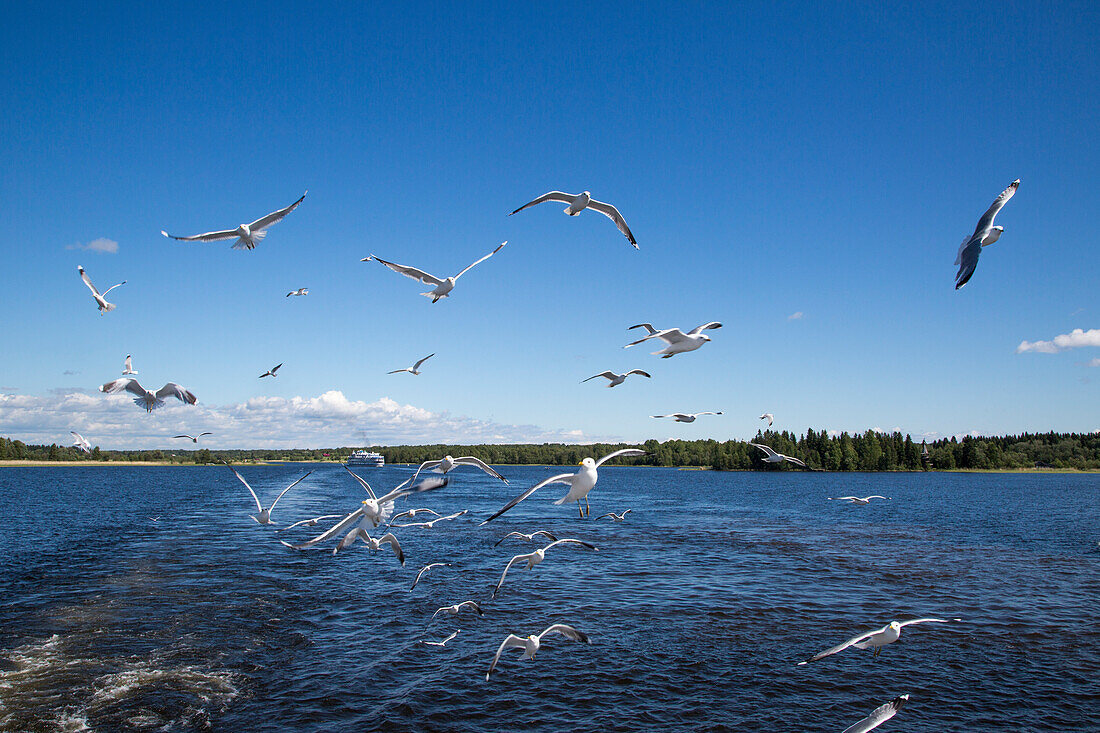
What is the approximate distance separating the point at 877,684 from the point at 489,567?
19.0 m

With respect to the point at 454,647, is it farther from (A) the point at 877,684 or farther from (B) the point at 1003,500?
(B) the point at 1003,500

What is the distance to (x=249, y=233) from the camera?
14.6 meters

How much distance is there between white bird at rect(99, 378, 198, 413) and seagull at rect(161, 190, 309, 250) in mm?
3805

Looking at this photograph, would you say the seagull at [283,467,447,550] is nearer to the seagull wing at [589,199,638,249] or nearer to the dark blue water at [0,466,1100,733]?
the dark blue water at [0,466,1100,733]

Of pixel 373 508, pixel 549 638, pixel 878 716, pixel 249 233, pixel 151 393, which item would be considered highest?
pixel 249 233

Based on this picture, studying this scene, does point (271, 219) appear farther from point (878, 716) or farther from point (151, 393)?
point (878, 716)

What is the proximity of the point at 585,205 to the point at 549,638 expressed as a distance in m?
13.9

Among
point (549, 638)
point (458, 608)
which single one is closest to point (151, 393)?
point (458, 608)

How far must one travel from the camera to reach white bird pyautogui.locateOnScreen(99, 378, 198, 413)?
15109 mm

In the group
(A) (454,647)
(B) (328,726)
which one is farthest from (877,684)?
(B) (328,726)

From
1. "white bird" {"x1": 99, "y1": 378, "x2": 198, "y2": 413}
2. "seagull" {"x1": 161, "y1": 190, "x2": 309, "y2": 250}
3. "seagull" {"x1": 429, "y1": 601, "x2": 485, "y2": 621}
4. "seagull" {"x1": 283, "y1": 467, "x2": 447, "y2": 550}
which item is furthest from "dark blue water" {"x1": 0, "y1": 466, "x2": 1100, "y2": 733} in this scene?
"seagull" {"x1": 161, "y1": 190, "x2": 309, "y2": 250}

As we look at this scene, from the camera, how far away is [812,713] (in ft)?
48.1

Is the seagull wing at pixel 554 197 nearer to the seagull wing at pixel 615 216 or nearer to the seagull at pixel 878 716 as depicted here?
the seagull wing at pixel 615 216

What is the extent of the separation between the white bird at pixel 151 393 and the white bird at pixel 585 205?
384 inches
